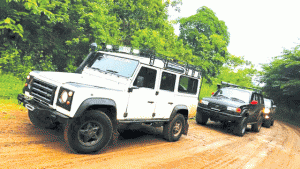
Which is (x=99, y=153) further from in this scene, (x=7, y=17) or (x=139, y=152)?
(x=7, y=17)

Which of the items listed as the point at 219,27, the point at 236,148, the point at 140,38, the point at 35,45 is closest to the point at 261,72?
the point at 219,27

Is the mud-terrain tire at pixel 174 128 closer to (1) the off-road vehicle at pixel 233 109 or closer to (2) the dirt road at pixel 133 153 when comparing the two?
(2) the dirt road at pixel 133 153

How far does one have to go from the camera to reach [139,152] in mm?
5109

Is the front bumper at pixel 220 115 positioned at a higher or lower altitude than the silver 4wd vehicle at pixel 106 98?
lower

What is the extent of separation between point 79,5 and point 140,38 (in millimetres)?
3989

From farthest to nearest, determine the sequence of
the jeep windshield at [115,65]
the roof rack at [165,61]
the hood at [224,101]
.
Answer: the hood at [224,101] → the roof rack at [165,61] → the jeep windshield at [115,65]

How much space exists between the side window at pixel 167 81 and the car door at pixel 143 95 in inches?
12.0

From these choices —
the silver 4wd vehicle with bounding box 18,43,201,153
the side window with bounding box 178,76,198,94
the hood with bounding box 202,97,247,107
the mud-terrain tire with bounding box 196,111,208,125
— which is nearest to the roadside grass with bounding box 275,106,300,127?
the hood with bounding box 202,97,247,107

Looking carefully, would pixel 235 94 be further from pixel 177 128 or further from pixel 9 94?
pixel 9 94

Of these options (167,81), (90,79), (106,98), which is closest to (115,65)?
(90,79)

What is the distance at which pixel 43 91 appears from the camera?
14.4 feet

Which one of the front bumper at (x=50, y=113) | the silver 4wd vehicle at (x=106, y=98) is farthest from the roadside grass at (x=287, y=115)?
the front bumper at (x=50, y=113)

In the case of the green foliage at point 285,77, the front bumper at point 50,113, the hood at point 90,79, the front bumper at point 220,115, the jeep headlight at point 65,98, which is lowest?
the front bumper at point 220,115

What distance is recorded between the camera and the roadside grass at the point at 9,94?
6.17 m
